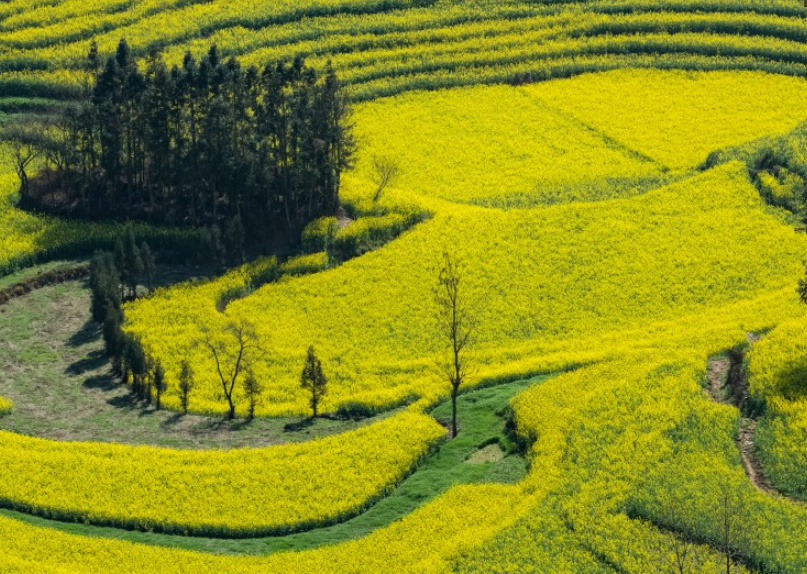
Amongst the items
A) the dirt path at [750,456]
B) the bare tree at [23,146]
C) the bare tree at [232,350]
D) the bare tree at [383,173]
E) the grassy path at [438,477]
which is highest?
the bare tree at [23,146]

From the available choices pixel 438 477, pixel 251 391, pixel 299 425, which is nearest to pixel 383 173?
pixel 251 391

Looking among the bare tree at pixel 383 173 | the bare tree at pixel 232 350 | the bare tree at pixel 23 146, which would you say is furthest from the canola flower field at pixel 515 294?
the bare tree at pixel 23 146

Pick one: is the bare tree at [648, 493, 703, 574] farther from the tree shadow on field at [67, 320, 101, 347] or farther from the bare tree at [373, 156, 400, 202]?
the bare tree at [373, 156, 400, 202]

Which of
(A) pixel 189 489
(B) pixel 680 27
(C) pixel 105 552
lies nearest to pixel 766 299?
(A) pixel 189 489

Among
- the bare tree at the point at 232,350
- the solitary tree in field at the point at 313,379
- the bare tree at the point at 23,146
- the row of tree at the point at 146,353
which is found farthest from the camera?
the bare tree at the point at 23,146

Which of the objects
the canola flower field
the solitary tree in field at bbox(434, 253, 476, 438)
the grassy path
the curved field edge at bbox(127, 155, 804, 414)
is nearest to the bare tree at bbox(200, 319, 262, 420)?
the canola flower field

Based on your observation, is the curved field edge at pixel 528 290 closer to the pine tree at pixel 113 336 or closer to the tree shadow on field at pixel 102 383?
the pine tree at pixel 113 336
